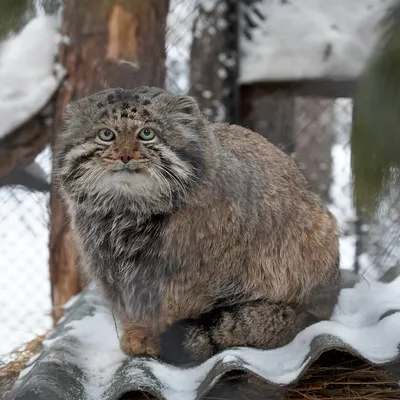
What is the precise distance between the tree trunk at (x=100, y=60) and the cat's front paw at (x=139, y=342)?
126 cm

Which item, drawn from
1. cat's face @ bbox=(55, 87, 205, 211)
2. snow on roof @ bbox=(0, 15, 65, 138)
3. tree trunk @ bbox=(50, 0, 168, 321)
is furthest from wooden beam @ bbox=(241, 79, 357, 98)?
cat's face @ bbox=(55, 87, 205, 211)

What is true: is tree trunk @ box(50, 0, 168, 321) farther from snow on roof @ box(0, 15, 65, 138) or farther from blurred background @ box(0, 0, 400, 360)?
snow on roof @ box(0, 15, 65, 138)

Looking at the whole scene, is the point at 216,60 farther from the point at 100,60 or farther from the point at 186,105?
the point at 186,105

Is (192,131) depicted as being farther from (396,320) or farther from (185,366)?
(396,320)

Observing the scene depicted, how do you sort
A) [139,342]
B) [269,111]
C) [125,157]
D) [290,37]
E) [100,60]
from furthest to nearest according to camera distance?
[290,37] < [269,111] < [100,60] < [139,342] < [125,157]

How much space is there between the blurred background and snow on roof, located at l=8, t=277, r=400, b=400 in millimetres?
1098

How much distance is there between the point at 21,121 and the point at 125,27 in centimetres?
81

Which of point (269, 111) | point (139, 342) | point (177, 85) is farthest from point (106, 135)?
point (269, 111)

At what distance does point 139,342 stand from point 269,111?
211 centimetres

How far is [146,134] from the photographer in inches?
85.4

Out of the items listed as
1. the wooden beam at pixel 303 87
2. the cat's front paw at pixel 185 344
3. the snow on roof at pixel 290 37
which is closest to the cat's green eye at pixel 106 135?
the cat's front paw at pixel 185 344

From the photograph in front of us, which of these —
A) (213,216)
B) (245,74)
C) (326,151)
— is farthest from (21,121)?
(213,216)

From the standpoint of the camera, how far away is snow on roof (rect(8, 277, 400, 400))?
2049 mm

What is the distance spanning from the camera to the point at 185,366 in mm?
2277
